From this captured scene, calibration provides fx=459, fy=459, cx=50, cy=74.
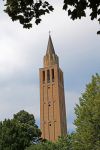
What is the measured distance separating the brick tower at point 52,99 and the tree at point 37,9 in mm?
83688

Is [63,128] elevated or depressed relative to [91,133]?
elevated

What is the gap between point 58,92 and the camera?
312 feet

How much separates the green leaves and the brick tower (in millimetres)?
83666

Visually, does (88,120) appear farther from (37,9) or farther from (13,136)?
(37,9)

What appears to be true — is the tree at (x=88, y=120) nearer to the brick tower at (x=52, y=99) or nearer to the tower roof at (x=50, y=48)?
the brick tower at (x=52, y=99)

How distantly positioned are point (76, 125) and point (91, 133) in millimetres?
1813

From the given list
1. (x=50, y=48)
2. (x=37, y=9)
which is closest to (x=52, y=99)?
(x=50, y=48)

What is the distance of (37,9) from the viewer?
7711mm

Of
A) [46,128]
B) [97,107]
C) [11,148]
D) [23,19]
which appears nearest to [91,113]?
[97,107]

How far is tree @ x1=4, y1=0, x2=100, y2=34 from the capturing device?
24.8ft

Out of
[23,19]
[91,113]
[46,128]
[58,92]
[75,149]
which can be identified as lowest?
[23,19]

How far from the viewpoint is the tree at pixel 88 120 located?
1396 inches

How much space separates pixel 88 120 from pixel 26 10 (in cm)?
2913

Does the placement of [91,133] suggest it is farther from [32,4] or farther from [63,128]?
[63,128]
